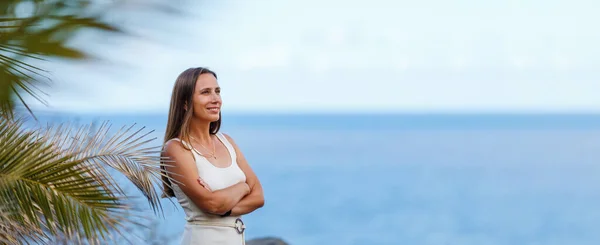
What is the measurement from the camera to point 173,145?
3285 mm

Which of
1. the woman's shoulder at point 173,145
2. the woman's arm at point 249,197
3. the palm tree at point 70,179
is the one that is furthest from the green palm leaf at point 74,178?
the woman's arm at point 249,197

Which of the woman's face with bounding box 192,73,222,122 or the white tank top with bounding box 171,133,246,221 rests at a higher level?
the woman's face with bounding box 192,73,222,122

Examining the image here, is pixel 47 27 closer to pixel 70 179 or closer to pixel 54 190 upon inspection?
pixel 54 190

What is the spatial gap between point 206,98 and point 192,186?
32 centimetres

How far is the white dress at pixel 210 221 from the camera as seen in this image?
10.9 ft

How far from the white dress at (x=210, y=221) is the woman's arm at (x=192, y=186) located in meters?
0.04

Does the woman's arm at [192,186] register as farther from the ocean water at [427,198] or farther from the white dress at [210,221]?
the ocean water at [427,198]

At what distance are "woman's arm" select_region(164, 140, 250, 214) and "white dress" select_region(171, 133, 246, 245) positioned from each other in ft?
0.14

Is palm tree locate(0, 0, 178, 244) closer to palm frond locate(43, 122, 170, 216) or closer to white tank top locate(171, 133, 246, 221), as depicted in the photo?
palm frond locate(43, 122, 170, 216)

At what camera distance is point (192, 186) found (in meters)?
3.21

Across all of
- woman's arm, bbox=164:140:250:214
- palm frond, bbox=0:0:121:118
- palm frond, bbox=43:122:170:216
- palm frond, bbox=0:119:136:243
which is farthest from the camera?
A: woman's arm, bbox=164:140:250:214

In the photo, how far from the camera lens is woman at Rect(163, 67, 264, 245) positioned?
3248 mm

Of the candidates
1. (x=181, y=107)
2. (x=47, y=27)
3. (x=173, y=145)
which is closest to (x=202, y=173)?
(x=173, y=145)

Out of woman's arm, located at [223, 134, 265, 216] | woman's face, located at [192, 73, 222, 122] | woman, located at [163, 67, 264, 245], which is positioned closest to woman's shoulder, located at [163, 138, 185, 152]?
woman, located at [163, 67, 264, 245]
